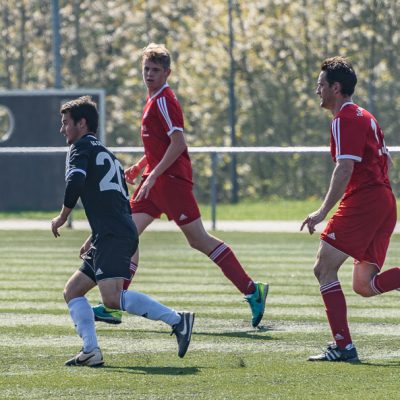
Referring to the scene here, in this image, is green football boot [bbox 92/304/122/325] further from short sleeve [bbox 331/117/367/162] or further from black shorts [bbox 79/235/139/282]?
short sleeve [bbox 331/117/367/162]

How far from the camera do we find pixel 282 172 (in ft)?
104

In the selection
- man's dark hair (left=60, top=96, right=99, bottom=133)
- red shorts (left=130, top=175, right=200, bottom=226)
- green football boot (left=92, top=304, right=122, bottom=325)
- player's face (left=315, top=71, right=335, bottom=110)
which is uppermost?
player's face (left=315, top=71, right=335, bottom=110)

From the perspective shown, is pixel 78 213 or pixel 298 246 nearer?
pixel 298 246

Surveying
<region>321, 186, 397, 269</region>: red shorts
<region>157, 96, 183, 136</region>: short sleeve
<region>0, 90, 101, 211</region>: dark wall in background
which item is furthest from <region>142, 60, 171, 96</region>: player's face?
<region>0, 90, 101, 211</region>: dark wall in background

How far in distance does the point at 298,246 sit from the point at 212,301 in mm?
7146

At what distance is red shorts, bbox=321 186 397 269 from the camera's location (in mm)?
8695

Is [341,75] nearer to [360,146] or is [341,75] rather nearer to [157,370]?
[360,146]

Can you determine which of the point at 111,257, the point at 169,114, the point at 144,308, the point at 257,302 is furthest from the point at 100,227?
the point at 257,302

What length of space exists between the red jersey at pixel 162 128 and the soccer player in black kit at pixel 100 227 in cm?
178

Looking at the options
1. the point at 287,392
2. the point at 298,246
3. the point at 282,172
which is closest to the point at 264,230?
the point at 298,246

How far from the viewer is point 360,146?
8586 millimetres

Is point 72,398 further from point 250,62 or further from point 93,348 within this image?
point 250,62

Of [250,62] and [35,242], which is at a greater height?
[250,62]

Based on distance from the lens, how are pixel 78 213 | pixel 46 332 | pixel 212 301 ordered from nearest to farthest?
pixel 46 332
pixel 212 301
pixel 78 213
